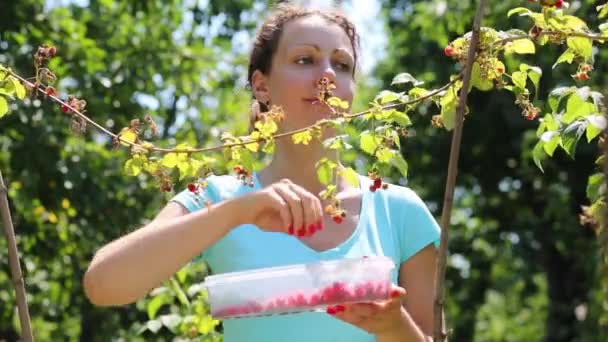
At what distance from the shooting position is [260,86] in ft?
8.80

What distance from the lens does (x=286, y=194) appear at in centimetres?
194

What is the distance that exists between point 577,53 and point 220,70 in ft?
16.7

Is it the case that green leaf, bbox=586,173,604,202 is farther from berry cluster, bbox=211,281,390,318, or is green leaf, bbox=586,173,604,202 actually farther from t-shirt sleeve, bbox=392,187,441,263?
berry cluster, bbox=211,281,390,318

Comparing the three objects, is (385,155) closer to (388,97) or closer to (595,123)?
(388,97)

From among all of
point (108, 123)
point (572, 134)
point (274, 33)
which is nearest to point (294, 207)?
point (572, 134)

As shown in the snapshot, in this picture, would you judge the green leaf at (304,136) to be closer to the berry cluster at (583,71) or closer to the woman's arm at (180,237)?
the woman's arm at (180,237)

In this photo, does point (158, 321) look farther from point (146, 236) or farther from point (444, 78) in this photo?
point (444, 78)

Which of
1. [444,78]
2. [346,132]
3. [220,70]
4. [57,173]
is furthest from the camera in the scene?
Result: [444,78]

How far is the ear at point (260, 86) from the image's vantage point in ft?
8.72

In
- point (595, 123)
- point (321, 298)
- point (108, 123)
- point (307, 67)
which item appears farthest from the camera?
point (108, 123)

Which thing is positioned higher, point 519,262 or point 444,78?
point 444,78

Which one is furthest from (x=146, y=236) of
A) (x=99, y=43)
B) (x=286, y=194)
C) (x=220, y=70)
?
(x=220, y=70)

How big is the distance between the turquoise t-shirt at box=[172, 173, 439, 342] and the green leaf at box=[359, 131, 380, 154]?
0.85ft

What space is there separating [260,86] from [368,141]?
22.3 inches
